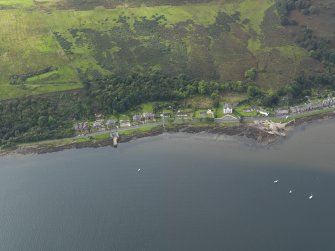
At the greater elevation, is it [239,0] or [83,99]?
[239,0]

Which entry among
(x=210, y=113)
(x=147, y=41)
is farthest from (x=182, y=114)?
(x=147, y=41)

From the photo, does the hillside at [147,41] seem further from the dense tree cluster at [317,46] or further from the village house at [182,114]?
the village house at [182,114]

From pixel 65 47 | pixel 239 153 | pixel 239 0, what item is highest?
pixel 239 0

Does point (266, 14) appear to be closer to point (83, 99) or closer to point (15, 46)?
point (83, 99)

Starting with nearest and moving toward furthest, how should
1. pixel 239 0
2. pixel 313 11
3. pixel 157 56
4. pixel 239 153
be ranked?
1. pixel 239 153
2. pixel 157 56
3. pixel 313 11
4. pixel 239 0

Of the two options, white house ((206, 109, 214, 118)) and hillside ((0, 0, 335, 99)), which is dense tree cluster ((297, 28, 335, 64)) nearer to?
hillside ((0, 0, 335, 99))

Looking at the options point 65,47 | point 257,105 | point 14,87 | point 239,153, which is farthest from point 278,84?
point 14,87
